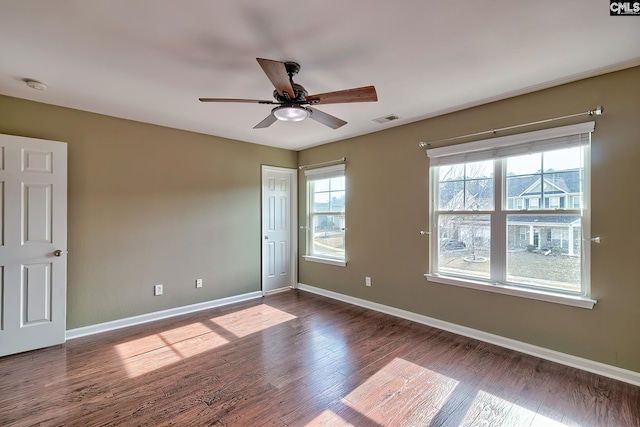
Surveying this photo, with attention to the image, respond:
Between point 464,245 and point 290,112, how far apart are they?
2430 millimetres

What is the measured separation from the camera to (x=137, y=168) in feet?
12.2

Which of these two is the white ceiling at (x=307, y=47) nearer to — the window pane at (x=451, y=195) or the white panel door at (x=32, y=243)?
the white panel door at (x=32, y=243)

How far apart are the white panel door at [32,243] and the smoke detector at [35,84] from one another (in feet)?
1.78

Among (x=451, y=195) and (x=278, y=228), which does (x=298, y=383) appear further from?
(x=278, y=228)

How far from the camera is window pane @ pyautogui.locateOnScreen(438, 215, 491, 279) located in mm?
3234

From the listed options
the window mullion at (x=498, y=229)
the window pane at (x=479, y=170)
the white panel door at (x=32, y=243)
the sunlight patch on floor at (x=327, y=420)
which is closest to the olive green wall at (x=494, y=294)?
the window mullion at (x=498, y=229)

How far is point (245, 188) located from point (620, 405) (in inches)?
180

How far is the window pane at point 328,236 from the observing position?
15.9 feet

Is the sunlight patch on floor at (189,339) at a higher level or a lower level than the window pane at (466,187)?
lower

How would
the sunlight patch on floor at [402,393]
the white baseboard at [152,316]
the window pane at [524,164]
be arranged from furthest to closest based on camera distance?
the white baseboard at [152,316] → the window pane at [524,164] → the sunlight patch on floor at [402,393]

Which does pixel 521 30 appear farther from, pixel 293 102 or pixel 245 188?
pixel 245 188

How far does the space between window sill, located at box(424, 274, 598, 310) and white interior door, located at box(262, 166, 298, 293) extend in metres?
2.54

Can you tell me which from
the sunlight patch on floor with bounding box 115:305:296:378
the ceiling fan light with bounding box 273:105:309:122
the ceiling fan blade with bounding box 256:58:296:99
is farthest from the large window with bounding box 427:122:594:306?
the sunlight patch on floor with bounding box 115:305:296:378

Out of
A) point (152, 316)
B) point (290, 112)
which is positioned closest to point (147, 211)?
point (152, 316)
